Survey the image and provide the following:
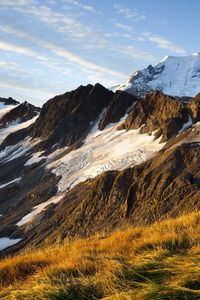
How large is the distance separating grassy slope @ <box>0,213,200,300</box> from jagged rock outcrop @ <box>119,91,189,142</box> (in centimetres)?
5547

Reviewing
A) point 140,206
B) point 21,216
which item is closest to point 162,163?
point 140,206

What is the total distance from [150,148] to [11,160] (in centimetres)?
3734

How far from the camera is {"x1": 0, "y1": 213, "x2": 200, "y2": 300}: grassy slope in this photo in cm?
669

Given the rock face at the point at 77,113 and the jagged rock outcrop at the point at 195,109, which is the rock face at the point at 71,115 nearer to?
the rock face at the point at 77,113

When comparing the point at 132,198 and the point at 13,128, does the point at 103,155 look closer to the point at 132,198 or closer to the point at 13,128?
the point at 132,198

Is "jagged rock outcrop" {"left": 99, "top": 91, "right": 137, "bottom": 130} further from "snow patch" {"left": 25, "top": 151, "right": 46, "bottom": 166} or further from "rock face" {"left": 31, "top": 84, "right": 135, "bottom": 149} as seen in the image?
"snow patch" {"left": 25, "top": 151, "right": 46, "bottom": 166}

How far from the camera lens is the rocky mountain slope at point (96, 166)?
50594 mm

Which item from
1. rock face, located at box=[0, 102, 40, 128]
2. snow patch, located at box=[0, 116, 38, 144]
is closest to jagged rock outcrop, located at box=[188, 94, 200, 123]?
snow patch, located at box=[0, 116, 38, 144]

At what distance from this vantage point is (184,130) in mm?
63844

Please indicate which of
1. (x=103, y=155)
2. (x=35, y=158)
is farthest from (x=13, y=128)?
(x=103, y=155)

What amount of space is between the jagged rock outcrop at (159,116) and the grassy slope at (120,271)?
182 ft

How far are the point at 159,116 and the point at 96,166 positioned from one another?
11929 millimetres

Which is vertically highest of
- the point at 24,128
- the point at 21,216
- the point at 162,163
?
the point at 24,128

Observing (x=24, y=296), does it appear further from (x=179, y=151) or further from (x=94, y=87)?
(x=94, y=87)
